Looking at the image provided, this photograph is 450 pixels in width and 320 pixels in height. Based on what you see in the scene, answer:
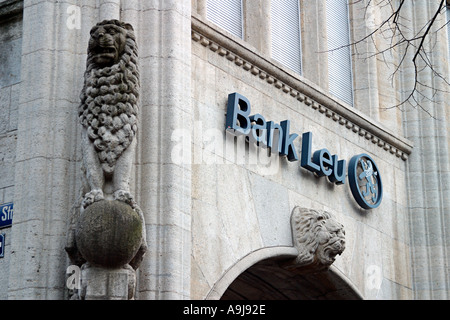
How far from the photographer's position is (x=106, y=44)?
12.2m

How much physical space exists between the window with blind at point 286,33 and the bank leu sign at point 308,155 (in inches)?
58.8

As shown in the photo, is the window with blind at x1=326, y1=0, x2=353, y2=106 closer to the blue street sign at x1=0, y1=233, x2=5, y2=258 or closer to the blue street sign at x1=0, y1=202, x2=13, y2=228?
the blue street sign at x1=0, y1=202, x2=13, y2=228

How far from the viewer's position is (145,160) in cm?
1270

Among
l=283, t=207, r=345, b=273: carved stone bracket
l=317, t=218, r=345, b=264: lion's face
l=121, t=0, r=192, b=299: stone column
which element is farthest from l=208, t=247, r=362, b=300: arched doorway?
l=121, t=0, r=192, b=299: stone column

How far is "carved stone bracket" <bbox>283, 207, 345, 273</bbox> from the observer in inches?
604

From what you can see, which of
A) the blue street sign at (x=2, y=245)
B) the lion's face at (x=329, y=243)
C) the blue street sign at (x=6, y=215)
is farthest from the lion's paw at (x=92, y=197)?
the lion's face at (x=329, y=243)

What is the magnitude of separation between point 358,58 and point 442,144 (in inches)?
70.8

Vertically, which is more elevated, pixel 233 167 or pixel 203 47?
pixel 203 47

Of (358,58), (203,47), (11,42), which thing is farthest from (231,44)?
(358,58)

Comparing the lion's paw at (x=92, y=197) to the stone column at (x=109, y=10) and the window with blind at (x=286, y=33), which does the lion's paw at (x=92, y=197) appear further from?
the window with blind at (x=286, y=33)

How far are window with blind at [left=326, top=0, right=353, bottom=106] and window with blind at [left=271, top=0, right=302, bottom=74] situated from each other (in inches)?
30.6

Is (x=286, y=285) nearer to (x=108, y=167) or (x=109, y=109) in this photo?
(x=108, y=167)
